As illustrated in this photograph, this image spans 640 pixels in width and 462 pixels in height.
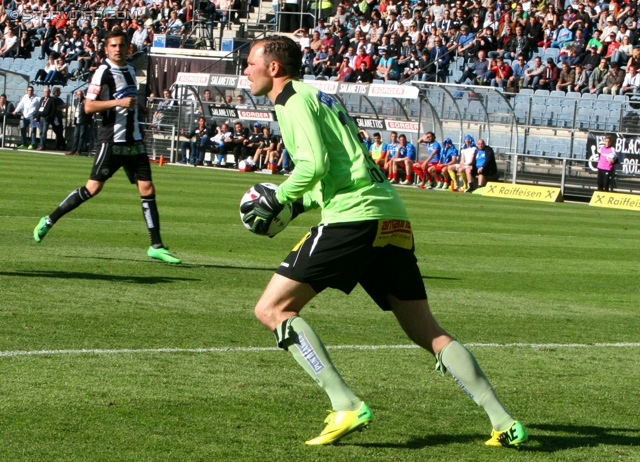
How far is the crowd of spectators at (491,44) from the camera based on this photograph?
32281 millimetres

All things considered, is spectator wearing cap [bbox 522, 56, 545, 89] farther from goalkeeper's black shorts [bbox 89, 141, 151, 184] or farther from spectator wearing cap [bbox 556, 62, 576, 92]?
goalkeeper's black shorts [bbox 89, 141, 151, 184]

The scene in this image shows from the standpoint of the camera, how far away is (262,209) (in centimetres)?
498

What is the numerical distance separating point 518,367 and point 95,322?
3.09 meters

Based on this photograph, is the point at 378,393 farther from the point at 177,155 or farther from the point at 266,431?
the point at 177,155

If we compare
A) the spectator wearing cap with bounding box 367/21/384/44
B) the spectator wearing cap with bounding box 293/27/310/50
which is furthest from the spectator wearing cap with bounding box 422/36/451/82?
the spectator wearing cap with bounding box 293/27/310/50

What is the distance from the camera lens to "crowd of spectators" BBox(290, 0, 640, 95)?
106ft

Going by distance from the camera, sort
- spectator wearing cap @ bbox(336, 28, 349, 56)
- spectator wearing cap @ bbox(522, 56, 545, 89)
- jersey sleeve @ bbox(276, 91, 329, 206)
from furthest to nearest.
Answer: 1. spectator wearing cap @ bbox(336, 28, 349, 56)
2. spectator wearing cap @ bbox(522, 56, 545, 89)
3. jersey sleeve @ bbox(276, 91, 329, 206)

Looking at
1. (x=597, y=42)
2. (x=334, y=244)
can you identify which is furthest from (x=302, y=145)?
(x=597, y=42)

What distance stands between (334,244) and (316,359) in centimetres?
55

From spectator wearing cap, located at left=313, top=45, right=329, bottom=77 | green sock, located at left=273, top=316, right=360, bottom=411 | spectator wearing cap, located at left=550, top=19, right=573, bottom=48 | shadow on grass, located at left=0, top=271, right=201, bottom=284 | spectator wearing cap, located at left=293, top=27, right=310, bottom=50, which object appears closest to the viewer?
green sock, located at left=273, top=316, right=360, bottom=411

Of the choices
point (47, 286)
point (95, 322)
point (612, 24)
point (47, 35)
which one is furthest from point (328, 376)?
point (47, 35)

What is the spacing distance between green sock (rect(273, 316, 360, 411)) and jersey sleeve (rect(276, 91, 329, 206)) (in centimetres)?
63

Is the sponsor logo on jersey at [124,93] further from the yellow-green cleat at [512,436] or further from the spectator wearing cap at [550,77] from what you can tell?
the spectator wearing cap at [550,77]

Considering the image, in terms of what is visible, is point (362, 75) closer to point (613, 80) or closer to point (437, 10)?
point (437, 10)
